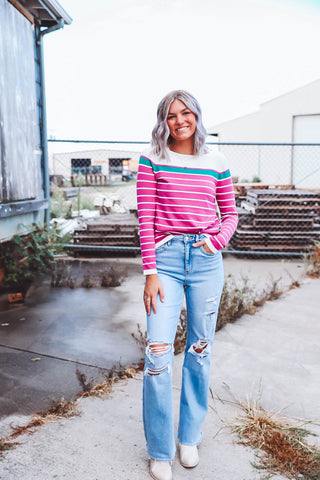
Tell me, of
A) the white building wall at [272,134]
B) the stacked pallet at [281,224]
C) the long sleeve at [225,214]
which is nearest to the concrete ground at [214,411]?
the long sleeve at [225,214]

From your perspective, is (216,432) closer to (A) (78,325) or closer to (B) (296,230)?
(A) (78,325)

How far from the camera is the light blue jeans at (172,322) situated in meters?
2.13

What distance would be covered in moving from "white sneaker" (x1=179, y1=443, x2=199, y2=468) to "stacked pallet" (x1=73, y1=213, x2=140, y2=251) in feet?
18.9

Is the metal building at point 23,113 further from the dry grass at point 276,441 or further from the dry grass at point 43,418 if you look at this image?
the dry grass at point 276,441

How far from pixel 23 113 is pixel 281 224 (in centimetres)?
509

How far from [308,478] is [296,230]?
6.20 m

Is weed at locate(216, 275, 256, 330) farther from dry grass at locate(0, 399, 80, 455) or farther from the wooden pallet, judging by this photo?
the wooden pallet

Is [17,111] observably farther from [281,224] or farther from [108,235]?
[281,224]

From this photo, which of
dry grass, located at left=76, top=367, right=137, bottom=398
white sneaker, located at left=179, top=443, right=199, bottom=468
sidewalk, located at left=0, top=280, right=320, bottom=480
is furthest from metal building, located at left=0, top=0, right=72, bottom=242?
white sneaker, located at left=179, top=443, right=199, bottom=468

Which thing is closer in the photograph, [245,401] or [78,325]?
[245,401]

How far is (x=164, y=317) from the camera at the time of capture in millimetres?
2141

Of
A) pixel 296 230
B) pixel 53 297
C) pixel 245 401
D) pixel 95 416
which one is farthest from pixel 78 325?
pixel 296 230

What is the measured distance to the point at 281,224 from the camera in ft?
26.7

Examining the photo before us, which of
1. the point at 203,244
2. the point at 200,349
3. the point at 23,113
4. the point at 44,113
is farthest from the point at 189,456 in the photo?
the point at 44,113
